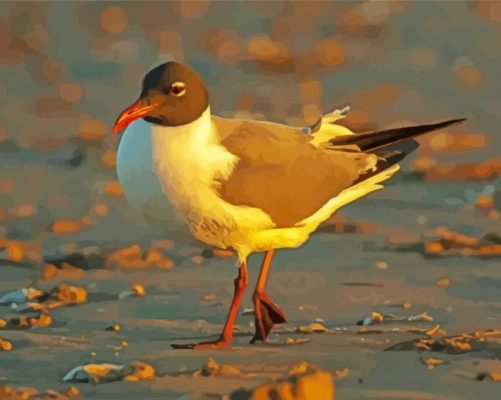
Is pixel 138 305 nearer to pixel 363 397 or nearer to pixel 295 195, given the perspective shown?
pixel 295 195

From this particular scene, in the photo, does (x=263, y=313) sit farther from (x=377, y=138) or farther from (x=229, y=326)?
(x=377, y=138)

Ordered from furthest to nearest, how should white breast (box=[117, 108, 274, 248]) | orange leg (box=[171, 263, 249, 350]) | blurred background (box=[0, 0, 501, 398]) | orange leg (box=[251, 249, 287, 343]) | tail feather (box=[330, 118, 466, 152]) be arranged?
blurred background (box=[0, 0, 501, 398]) < tail feather (box=[330, 118, 466, 152]) < orange leg (box=[251, 249, 287, 343]) < white breast (box=[117, 108, 274, 248]) < orange leg (box=[171, 263, 249, 350])

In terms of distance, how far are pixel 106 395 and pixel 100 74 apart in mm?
7000

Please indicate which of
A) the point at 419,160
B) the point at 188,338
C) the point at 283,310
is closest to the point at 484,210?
the point at 419,160

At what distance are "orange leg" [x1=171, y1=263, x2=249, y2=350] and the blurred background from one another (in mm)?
187

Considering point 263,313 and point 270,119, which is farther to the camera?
point 270,119

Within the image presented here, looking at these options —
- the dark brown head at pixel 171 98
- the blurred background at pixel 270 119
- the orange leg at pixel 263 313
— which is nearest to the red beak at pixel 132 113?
the dark brown head at pixel 171 98

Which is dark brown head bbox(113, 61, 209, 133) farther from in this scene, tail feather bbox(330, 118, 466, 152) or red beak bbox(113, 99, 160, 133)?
tail feather bbox(330, 118, 466, 152)

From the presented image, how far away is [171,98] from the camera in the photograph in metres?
5.97

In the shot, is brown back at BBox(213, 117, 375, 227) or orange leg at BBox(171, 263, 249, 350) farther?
brown back at BBox(213, 117, 375, 227)

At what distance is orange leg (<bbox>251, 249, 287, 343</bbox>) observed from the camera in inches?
232

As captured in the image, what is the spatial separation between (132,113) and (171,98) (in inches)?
7.1

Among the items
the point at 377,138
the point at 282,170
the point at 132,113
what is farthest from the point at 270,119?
the point at 132,113

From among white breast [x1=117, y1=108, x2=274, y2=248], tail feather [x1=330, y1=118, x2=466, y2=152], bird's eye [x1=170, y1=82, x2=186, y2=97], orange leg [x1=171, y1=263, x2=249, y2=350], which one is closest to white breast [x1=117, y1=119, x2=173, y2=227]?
white breast [x1=117, y1=108, x2=274, y2=248]
